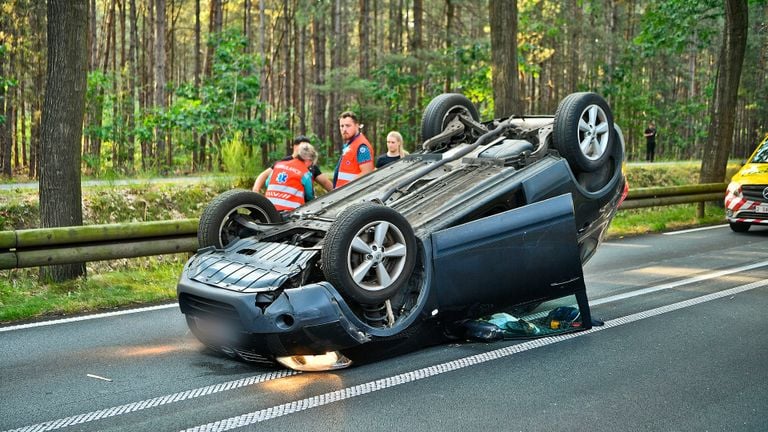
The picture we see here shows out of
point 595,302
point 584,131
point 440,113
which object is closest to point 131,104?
point 440,113

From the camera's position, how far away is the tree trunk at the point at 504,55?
1227 centimetres

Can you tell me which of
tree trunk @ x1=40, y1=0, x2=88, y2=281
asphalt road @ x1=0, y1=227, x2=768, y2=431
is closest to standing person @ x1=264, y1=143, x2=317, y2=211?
asphalt road @ x1=0, y1=227, x2=768, y2=431

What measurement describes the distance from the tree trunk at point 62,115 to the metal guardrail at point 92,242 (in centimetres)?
75

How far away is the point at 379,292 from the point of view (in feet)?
16.1

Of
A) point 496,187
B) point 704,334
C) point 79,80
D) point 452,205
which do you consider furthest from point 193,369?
point 79,80

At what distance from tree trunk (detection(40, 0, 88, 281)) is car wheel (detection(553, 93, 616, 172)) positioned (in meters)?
5.28

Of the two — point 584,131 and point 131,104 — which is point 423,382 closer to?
point 584,131

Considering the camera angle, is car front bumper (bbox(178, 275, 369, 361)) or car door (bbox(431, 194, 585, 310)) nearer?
car front bumper (bbox(178, 275, 369, 361))

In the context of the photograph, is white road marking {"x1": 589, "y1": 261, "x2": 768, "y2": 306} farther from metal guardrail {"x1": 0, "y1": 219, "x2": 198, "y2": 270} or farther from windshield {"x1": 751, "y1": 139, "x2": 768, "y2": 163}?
metal guardrail {"x1": 0, "y1": 219, "x2": 198, "y2": 270}

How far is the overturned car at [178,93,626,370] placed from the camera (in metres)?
4.75

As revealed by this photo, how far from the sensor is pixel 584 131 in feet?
21.1

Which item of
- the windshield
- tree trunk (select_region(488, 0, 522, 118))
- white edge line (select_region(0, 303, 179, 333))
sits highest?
tree trunk (select_region(488, 0, 522, 118))

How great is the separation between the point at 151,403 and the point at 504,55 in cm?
946

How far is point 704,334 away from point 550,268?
1493 millimetres
